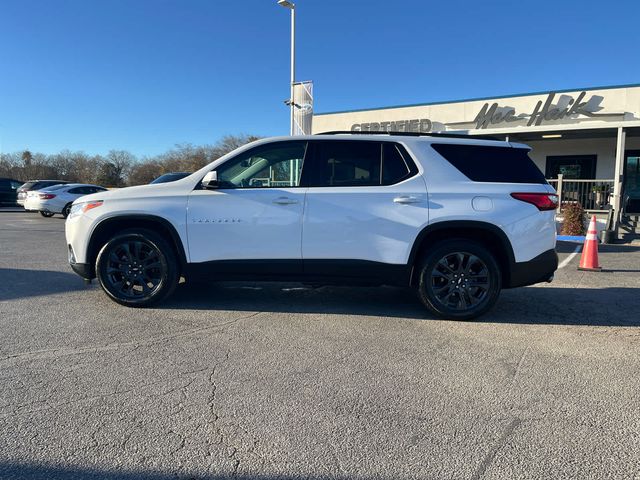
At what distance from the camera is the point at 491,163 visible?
4867 mm

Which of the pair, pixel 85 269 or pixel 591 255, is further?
pixel 591 255

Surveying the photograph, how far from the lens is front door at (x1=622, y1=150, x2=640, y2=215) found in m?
17.9

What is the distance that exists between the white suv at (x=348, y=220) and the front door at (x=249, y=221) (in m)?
0.01

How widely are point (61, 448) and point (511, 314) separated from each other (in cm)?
454

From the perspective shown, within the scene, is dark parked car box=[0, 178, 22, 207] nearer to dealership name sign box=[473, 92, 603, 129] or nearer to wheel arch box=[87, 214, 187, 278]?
dealership name sign box=[473, 92, 603, 129]

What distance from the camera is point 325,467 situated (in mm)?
2338

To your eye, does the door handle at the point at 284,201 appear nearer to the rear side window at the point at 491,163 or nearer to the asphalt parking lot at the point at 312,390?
the asphalt parking lot at the point at 312,390

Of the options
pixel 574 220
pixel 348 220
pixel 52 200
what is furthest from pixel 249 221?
pixel 52 200

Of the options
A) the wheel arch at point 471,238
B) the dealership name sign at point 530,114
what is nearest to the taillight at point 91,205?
the wheel arch at point 471,238

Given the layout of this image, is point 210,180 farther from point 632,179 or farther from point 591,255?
point 632,179

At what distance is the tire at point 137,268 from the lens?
496 centimetres

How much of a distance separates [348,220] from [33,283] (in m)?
4.59

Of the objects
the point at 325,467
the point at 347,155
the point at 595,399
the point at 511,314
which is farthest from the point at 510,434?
the point at 347,155

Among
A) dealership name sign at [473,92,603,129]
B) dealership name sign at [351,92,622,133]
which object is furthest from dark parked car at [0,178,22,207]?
dealership name sign at [473,92,603,129]
